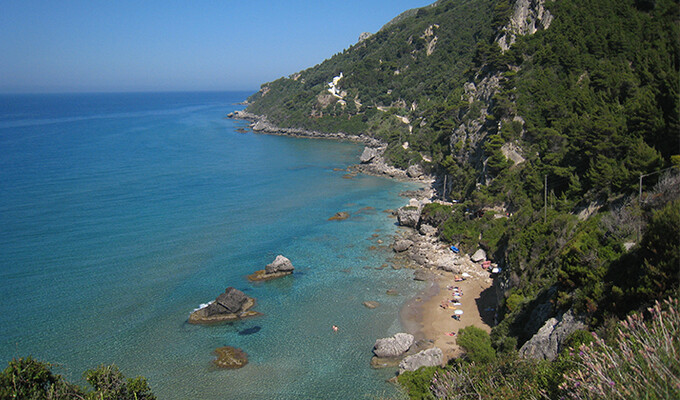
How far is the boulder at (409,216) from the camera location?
134ft

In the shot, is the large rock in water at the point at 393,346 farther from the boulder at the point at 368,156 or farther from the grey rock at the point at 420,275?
the boulder at the point at 368,156

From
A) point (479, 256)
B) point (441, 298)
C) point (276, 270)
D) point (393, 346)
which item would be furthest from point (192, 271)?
point (479, 256)

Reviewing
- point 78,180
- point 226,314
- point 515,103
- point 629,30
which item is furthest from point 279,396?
point 78,180

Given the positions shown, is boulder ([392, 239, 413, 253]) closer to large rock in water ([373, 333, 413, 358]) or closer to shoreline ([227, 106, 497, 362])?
shoreline ([227, 106, 497, 362])

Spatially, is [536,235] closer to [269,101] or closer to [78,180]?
[78,180]

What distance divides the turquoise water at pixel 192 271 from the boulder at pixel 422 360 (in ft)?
4.10

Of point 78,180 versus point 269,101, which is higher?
point 269,101

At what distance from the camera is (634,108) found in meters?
29.6

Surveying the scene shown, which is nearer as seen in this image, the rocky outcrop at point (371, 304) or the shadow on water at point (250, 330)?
the shadow on water at point (250, 330)

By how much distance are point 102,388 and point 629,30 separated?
4901 cm

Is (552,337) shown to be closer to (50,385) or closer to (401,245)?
(50,385)

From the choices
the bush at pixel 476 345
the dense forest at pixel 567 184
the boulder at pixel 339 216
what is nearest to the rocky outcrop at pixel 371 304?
the bush at pixel 476 345

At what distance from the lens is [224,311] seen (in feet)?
88.1

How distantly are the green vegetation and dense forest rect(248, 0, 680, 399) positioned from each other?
10133 millimetres
